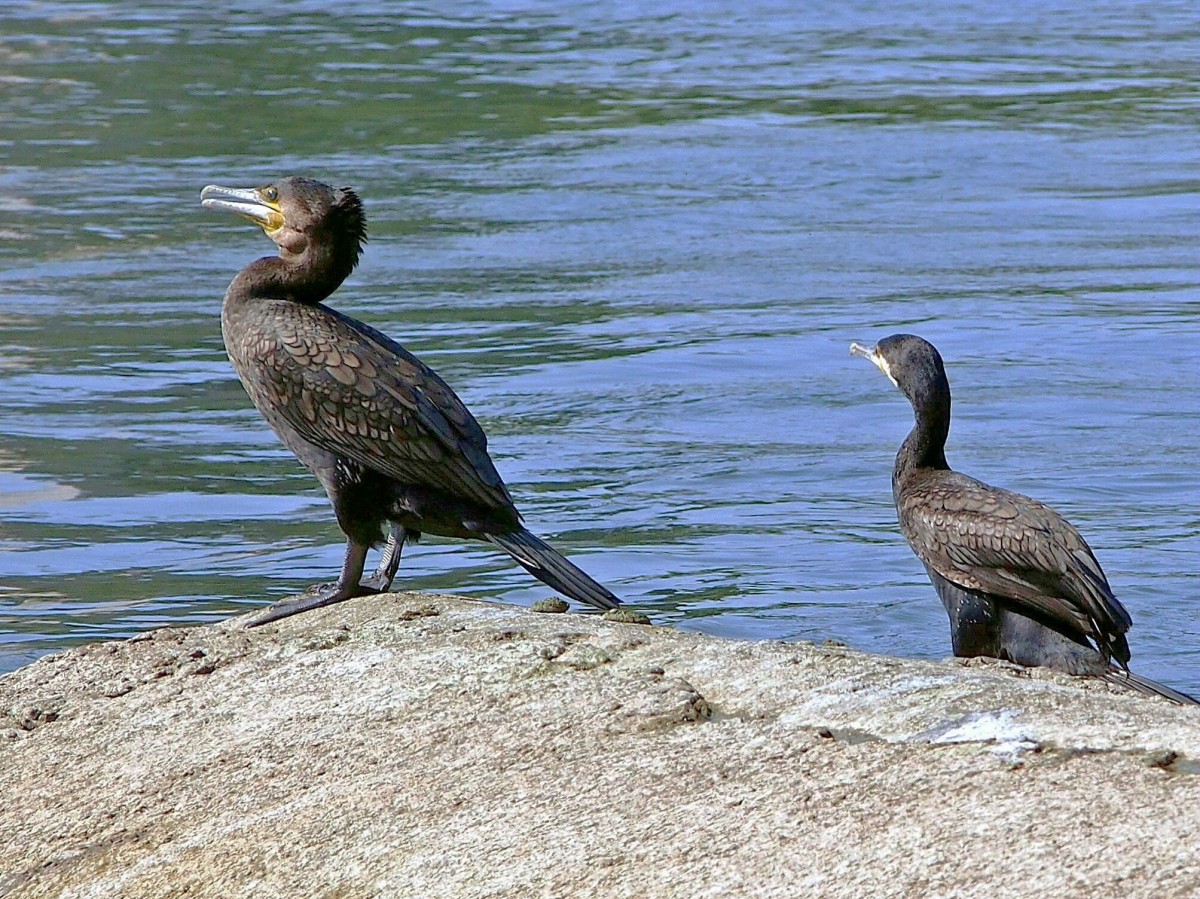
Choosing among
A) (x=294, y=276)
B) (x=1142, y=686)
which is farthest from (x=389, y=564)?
(x=1142, y=686)

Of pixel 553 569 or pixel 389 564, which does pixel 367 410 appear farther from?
pixel 553 569

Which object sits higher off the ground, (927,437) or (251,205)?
(251,205)

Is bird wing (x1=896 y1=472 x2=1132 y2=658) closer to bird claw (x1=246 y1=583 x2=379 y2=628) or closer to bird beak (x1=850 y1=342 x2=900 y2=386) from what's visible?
bird beak (x1=850 y1=342 x2=900 y2=386)

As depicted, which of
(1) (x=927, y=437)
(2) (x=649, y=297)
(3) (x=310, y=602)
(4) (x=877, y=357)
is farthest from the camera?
(2) (x=649, y=297)

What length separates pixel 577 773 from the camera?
4.66 m

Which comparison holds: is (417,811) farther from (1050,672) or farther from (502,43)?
(502,43)

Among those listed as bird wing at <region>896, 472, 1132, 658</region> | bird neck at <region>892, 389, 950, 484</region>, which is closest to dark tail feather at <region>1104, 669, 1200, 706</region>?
bird wing at <region>896, 472, 1132, 658</region>

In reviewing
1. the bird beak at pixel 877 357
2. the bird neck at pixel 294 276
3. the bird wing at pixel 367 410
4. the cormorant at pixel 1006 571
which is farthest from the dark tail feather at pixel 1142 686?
the bird neck at pixel 294 276

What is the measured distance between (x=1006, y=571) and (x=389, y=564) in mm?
1814

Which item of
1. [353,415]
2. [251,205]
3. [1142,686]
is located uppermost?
[251,205]

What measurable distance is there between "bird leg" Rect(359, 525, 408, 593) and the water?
1.89 m

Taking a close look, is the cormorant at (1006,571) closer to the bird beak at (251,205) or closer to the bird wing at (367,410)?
the bird wing at (367,410)

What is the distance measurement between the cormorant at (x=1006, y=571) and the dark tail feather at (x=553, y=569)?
1061 millimetres

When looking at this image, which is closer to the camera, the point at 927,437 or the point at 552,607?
the point at 552,607
